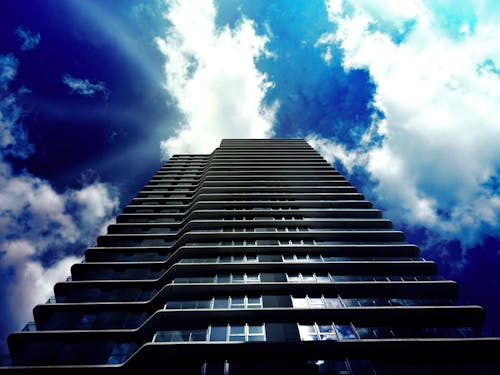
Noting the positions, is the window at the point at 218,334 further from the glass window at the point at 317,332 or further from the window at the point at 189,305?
the glass window at the point at 317,332

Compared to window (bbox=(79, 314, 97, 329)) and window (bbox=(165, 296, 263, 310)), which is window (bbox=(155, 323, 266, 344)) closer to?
window (bbox=(165, 296, 263, 310))

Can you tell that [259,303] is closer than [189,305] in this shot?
No

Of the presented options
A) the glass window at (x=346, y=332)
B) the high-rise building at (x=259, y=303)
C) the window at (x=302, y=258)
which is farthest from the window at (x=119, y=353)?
the window at (x=302, y=258)

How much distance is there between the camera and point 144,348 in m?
16.1

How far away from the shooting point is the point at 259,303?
2078cm

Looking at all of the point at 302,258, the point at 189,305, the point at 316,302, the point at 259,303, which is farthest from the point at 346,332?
the point at 189,305

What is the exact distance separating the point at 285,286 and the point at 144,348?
1035 cm

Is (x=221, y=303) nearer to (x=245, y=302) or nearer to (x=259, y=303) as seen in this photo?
(x=245, y=302)

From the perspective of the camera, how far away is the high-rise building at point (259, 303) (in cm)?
1612

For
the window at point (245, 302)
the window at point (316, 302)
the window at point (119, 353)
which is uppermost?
the window at point (245, 302)

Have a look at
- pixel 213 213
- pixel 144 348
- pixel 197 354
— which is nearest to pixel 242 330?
pixel 197 354

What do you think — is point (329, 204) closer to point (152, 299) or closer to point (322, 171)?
point (322, 171)

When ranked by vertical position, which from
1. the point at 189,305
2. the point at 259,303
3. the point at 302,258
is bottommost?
the point at 259,303

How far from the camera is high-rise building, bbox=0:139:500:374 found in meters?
16.1
